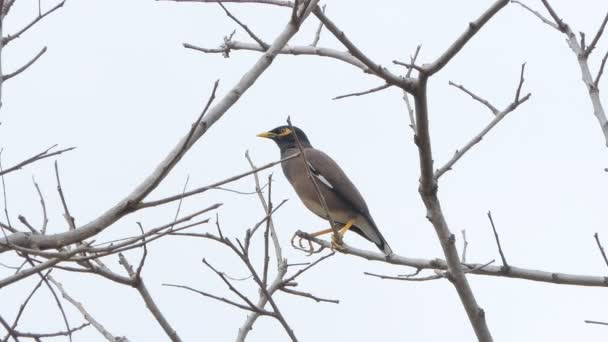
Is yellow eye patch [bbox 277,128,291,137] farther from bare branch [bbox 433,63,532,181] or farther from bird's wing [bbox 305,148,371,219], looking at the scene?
bare branch [bbox 433,63,532,181]

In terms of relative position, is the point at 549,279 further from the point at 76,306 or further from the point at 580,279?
the point at 76,306

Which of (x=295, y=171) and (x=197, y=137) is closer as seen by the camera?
(x=197, y=137)

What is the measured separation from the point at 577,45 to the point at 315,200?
4125mm

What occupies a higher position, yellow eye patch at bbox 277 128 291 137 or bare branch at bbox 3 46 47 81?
yellow eye patch at bbox 277 128 291 137

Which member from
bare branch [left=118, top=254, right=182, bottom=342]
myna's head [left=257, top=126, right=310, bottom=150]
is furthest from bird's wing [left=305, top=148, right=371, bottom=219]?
bare branch [left=118, top=254, right=182, bottom=342]

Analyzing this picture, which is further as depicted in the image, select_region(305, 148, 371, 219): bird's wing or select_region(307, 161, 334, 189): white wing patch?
select_region(307, 161, 334, 189): white wing patch

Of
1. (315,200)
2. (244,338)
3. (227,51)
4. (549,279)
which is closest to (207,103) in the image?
(244,338)

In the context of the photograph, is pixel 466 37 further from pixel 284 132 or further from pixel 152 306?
pixel 284 132

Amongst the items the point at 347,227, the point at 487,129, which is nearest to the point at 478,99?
the point at 487,129

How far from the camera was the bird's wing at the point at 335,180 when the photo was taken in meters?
8.85

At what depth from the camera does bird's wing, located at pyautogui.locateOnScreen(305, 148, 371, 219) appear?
8.85m

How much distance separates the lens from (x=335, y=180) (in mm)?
9016

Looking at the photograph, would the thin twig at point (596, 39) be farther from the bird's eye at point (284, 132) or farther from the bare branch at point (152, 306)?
the bird's eye at point (284, 132)

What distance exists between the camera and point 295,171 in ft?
29.5
